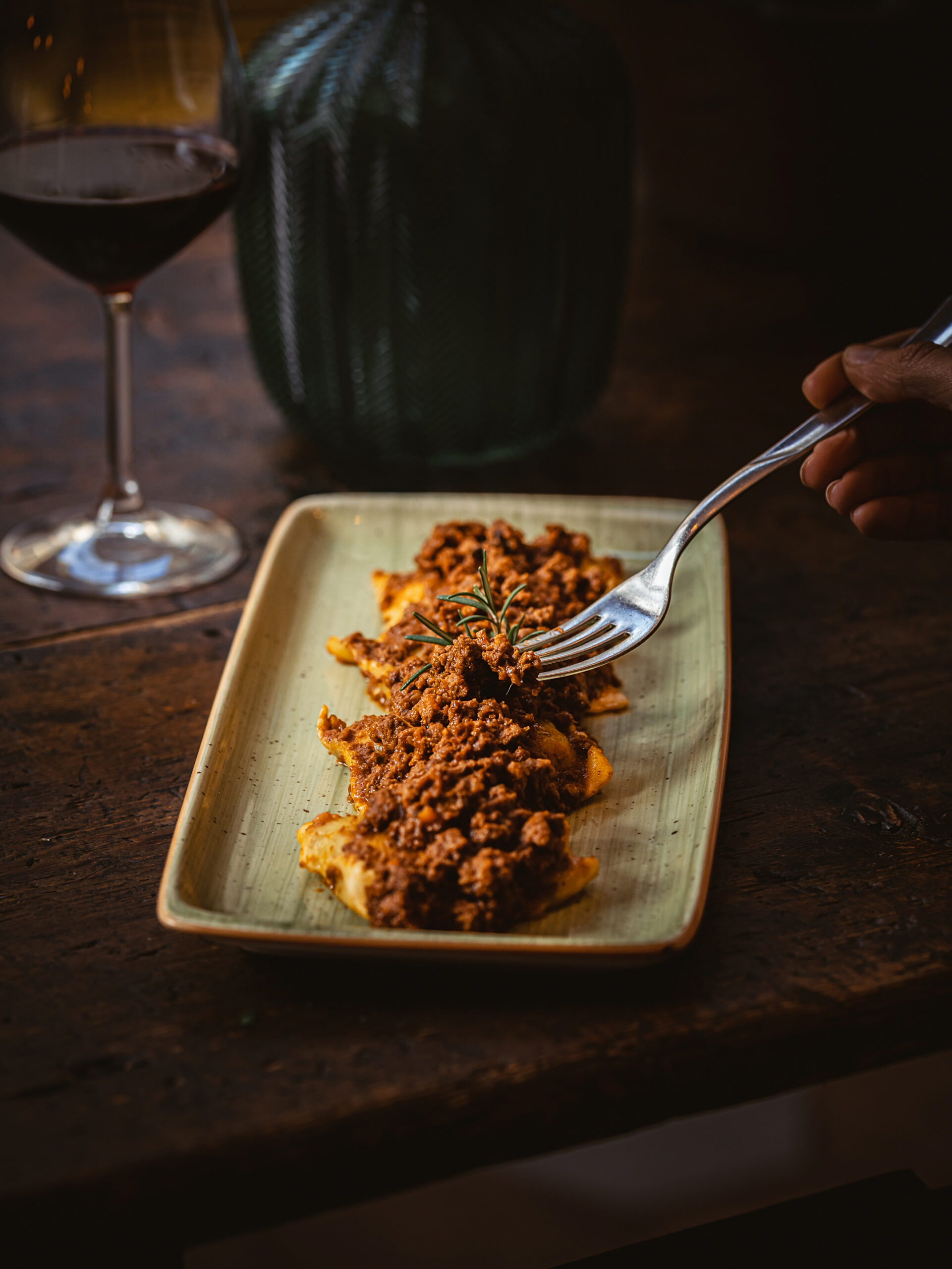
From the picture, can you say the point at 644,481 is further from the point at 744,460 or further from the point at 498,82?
the point at 498,82

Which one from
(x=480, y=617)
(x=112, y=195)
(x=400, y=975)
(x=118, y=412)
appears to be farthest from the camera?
(x=118, y=412)

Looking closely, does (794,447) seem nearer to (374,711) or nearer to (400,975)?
(374,711)

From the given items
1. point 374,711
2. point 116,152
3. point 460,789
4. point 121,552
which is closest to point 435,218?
point 116,152

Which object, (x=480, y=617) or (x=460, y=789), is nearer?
(x=460, y=789)

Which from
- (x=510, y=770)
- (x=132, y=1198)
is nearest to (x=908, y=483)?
(x=510, y=770)

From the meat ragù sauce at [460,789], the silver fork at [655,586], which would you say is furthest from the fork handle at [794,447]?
the meat ragù sauce at [460,789]

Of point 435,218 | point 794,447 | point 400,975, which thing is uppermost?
point 435,218

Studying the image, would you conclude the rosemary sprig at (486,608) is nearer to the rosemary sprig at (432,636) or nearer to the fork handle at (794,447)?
the rosemary sprig at (432,636)

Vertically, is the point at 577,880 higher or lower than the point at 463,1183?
higher
